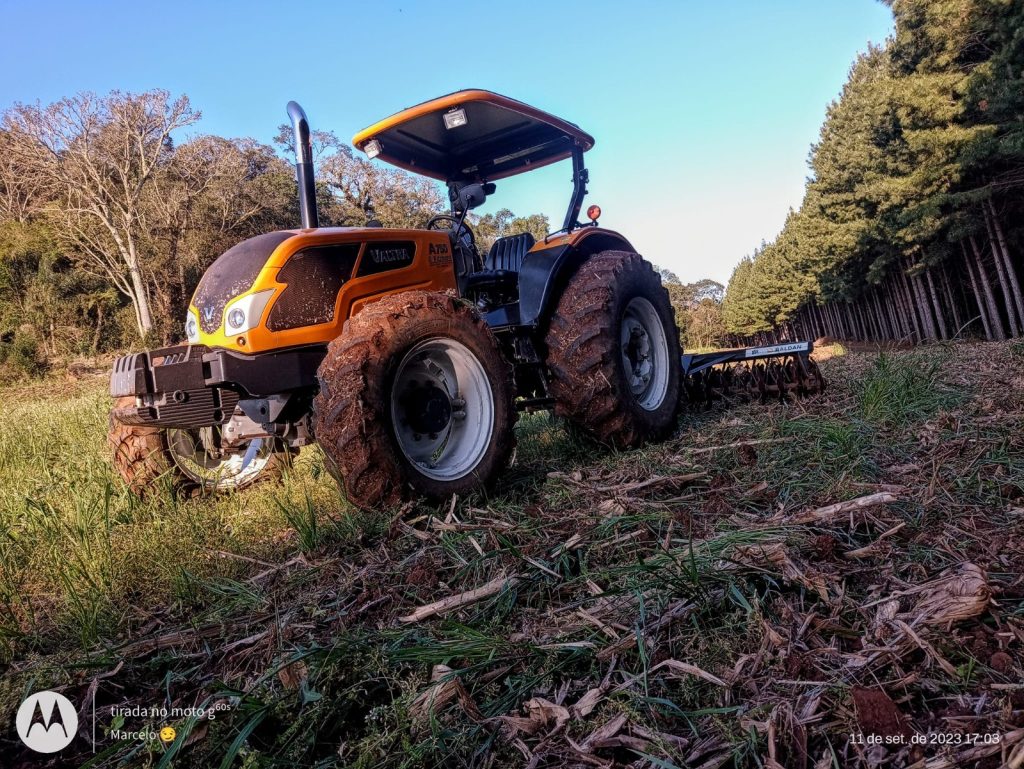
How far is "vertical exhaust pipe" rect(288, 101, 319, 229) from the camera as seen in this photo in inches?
145

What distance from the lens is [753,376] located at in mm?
5352

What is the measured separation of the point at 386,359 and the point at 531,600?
1.39m

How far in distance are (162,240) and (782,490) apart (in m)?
30.1

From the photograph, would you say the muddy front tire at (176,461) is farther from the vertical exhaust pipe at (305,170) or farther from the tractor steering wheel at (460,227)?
the tractor steering wheel at (460,227)

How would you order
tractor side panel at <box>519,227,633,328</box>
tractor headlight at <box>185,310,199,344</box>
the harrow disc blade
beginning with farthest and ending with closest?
the harrow disc blade, tractor side panel at <box>519,227,633,328</box>, tractor headlight at <box>185,310,199,344</box>

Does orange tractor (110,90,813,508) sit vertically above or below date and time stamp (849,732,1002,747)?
above

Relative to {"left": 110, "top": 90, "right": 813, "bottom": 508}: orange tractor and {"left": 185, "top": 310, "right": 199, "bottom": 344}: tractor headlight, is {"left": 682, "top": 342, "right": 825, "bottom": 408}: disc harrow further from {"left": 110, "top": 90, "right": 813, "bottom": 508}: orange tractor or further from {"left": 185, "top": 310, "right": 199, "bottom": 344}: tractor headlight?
{"left": 185, "top": 310, "right": 199, "bottom": 344}: tractor headlight

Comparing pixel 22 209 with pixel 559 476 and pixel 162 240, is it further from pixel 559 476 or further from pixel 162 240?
pixel 559 476

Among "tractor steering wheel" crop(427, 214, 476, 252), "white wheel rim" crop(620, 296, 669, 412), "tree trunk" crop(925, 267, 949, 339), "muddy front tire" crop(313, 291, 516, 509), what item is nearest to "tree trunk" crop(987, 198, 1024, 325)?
"tree trunk" crop(925, 267, 949, 339)

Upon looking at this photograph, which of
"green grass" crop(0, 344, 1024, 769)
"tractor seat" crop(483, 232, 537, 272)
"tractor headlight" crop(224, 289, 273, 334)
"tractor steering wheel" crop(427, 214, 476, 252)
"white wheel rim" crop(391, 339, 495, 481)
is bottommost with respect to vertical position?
"green grass" crop(0, 344, 1024, 769)

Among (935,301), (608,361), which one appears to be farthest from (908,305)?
(608,361)

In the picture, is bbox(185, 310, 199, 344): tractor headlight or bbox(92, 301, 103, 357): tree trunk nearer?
bbox(185, 310, 199, 344): tractor headlight

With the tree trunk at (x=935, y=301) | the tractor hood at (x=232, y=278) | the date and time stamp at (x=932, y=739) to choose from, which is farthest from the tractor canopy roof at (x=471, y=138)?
the tree trunk at (x=935, y=301)

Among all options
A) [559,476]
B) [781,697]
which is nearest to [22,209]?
[559,476]
